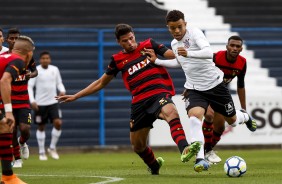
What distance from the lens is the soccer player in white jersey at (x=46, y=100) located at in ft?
63.9

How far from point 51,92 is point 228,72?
264 inches

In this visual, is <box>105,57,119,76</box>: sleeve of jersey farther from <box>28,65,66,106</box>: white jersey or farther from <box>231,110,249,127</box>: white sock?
<box>28,65,66,106</box>: white jersey

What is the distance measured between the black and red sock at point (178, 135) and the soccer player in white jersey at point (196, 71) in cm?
25

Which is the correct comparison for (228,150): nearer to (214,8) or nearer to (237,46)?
(214,8)

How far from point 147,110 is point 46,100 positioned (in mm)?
8404

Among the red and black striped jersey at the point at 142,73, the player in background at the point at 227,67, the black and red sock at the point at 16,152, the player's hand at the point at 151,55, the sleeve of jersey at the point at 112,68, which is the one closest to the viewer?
the player's hand at the point at 151,55

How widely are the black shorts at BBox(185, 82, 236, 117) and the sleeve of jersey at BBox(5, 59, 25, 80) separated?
2790 millimetres

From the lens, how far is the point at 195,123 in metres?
11.4

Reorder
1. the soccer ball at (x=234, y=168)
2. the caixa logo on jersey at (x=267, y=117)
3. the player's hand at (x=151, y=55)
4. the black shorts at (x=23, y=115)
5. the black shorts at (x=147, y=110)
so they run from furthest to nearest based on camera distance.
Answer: the caixa logo on jersey at (x=267, y=117)
the black shorts at (x=23, y=115)
the player's hand at (x=151, y=55)
the black shorts at (x=147, y=110)
the soccer ball at (x=234, y=168)

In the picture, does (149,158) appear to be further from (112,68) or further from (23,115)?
(23,115)

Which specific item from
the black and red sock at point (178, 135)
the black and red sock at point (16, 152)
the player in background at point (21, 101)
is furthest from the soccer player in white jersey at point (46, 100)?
the black and red sock at point (178, 135)

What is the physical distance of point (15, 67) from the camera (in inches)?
384

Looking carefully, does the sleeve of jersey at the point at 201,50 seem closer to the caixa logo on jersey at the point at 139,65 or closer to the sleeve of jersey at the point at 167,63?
the sleeve of jersey at the point at 167,63

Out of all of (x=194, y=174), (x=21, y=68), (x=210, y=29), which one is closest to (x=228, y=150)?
(x=210, y=29)
